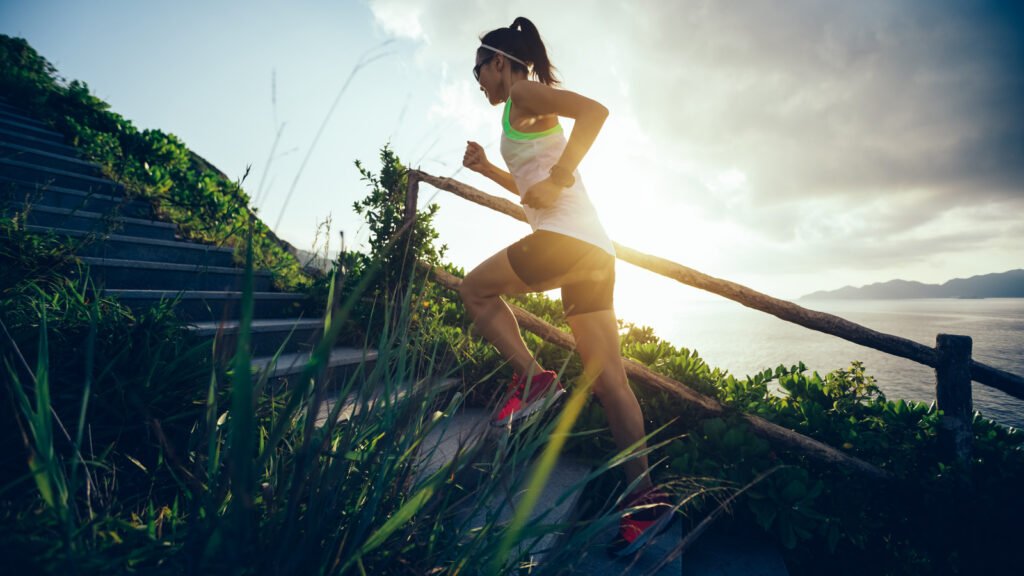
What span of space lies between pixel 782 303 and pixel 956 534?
1342 mm

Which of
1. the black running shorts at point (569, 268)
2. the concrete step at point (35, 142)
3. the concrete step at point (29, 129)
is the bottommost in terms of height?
the black running shorts at point (569, 268)

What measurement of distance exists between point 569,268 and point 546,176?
422 millimetres

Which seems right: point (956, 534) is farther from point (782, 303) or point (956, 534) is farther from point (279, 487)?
point (279, 487)

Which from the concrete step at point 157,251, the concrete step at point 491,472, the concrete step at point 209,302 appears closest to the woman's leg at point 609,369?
the concrete step at point 491,472

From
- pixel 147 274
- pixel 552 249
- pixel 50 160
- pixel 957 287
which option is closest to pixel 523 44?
pixel 552 249

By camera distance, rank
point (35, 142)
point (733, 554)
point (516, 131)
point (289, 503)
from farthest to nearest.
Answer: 1. point (35, 142)
2. point (733, 554)
3. point (516, 131)
4. point (289, 503)

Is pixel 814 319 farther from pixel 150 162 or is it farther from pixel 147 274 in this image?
pixel 150 162

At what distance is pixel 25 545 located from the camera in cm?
62

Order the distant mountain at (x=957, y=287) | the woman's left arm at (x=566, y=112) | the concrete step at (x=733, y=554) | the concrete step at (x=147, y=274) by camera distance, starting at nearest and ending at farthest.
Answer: the woman's left arm at (x=566, y=112), the concrete step at (x=733, y=554), the concrete step at (x=147, y=274), the distant mountain at (x=957, y=287)

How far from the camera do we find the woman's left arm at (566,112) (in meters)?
1.70

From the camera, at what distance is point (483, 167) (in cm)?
233

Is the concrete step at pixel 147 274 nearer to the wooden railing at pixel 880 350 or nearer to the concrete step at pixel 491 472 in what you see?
the concrete step at pixel 491 472

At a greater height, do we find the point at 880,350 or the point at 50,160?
the point at 50,160

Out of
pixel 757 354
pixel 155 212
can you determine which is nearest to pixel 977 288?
pixel 757 354
